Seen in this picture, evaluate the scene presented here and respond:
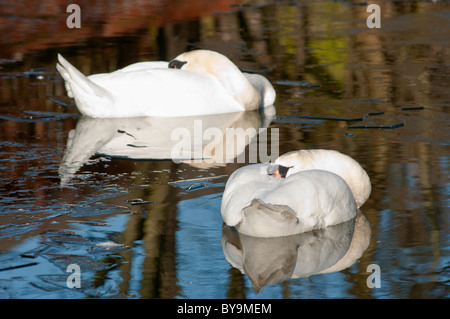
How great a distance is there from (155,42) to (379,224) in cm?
873

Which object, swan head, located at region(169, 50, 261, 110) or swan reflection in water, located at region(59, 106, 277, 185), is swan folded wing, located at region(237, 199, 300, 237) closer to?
swan reflection in water, located at region(59, 106, 277, 185)

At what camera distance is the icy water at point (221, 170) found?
5113mm

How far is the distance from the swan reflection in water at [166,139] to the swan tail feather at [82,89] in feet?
0.71

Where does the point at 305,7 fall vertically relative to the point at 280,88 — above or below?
above

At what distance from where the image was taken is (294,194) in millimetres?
5570

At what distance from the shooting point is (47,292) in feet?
16.0

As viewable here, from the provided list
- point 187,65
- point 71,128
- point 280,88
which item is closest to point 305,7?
point 280,88

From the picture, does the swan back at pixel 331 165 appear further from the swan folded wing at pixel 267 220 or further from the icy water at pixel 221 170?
the swan folded wing at pixel 267 220

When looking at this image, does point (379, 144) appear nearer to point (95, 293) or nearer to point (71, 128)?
point (71, 128)

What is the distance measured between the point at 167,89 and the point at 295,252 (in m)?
4.28

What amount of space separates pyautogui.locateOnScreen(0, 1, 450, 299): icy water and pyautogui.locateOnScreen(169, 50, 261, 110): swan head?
0.24 meters

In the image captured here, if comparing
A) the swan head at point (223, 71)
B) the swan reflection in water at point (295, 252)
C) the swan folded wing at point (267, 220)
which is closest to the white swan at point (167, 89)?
the swan head at point (223, 71)

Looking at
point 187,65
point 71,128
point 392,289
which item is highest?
point 187,65

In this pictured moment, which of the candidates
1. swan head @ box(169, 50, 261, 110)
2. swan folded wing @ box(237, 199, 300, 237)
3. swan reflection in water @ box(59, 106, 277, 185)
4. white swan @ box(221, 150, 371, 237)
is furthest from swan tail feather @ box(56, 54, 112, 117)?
swan folded wing @ box(237, 199, 300, 237)
